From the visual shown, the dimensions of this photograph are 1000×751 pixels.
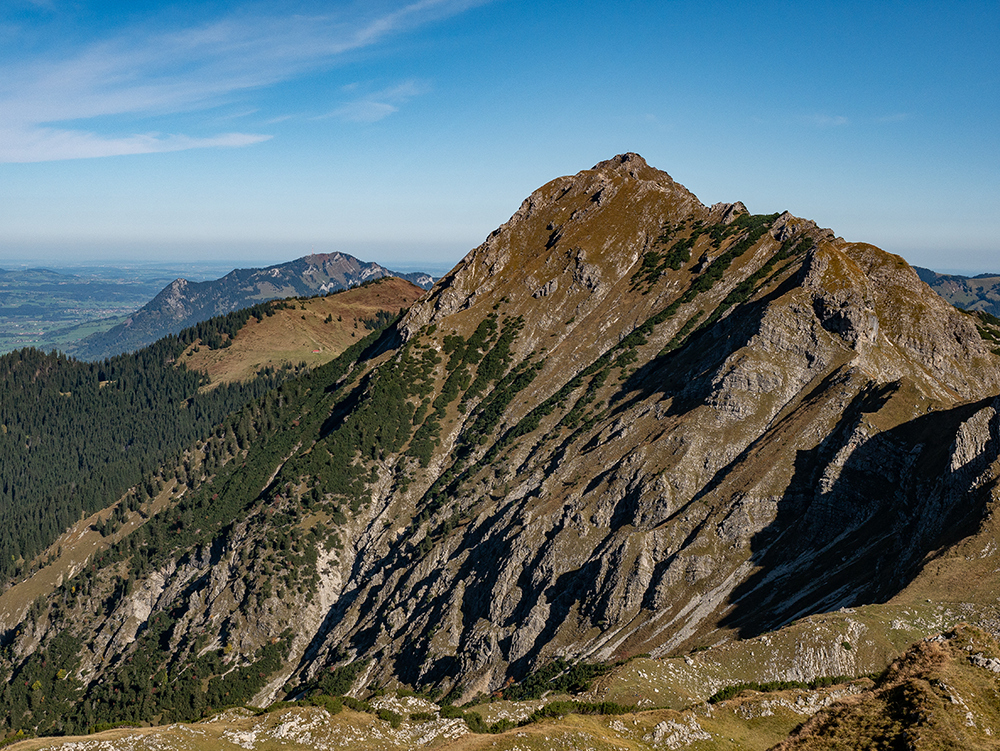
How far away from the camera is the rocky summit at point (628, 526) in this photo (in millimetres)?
87062

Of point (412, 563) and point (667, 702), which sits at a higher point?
point (667, 702)

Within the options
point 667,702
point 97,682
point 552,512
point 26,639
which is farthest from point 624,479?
point 26,639

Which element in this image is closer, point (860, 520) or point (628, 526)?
point (860, 520)

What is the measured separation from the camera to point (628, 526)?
121562mm

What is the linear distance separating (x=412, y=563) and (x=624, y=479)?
55232 millimetres

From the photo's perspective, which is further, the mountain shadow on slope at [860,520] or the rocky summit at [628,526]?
the rocky summit at [628,526]

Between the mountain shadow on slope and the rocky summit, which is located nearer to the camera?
the mountain shadow on slope

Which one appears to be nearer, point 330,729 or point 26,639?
point 330,729

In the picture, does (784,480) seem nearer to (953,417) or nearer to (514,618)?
(953,417)

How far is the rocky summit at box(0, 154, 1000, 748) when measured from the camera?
87062 millimetres

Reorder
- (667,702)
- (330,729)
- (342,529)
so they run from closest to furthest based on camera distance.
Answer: (330,729)
(667,702)
(342,529)

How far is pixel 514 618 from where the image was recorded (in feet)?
404

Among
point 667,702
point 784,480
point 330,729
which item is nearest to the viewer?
point 330,729

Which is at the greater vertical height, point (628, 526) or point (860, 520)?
point (860, 520)
